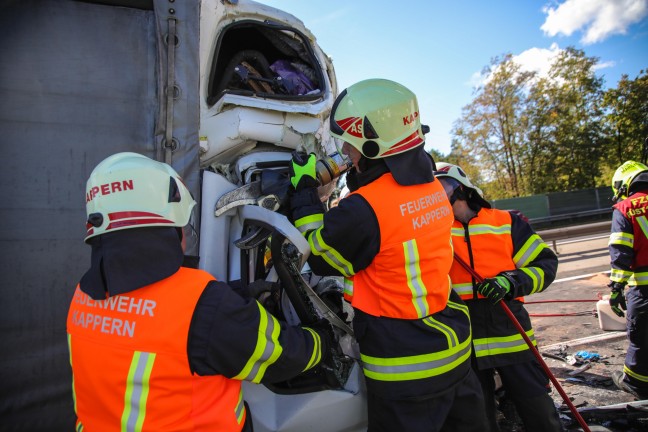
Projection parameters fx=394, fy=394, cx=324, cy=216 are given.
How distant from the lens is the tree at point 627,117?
2231 centimetres

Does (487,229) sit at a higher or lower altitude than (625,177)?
lower

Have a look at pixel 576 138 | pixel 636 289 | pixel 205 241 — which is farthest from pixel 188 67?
pixel 576 138

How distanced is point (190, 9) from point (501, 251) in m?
2.25

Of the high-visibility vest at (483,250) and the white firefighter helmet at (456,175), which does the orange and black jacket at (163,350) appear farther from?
the white firefighter helmet at (456,175)

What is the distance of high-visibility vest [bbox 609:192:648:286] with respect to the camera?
3.28 metres

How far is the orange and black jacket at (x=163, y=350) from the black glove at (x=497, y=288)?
1378mm

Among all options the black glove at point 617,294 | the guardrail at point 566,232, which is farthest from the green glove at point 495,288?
the guardrail at point 566,232

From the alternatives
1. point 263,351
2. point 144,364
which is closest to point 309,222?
point 263,351

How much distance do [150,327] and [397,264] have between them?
97 centimetres

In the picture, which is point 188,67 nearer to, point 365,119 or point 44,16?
point 44,16

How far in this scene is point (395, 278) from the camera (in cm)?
167

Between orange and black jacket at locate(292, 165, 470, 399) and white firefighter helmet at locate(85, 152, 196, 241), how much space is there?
0.64 m

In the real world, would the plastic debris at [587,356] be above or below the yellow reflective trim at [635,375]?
below

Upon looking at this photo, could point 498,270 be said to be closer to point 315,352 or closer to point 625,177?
point 315,352
